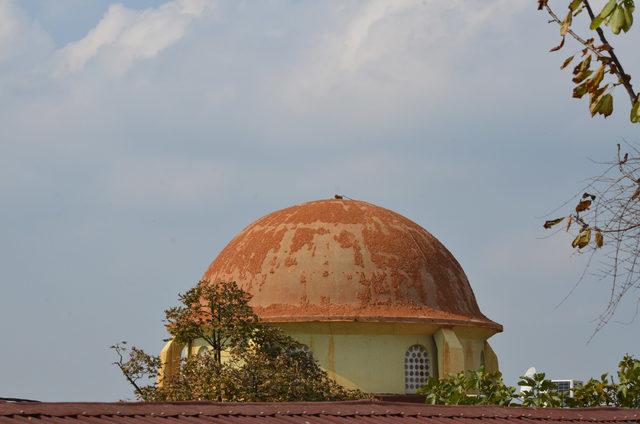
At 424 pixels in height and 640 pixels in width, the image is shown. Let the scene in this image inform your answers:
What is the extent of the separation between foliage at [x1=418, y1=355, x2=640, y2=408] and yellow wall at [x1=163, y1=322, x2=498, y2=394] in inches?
414

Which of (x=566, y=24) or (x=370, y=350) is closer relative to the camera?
(x=566, y=24)

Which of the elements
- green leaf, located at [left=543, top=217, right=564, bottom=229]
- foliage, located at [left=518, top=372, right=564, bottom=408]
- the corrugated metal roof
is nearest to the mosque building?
foliage, located at [left=518, top=372, right=564, bottom=408]

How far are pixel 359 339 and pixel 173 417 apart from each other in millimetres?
19015

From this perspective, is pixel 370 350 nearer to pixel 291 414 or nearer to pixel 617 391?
pixel 617 391

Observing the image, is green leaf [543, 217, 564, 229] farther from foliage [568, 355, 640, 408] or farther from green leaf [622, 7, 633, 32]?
foliage [568, 355, 640, 408]

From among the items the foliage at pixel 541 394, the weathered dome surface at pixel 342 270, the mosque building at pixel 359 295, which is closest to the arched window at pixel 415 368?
the mosque building at pixel 359 295

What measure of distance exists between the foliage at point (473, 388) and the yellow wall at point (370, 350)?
9854mm

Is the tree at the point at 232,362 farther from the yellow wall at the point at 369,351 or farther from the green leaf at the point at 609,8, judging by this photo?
the green leaf at the point at 609,8

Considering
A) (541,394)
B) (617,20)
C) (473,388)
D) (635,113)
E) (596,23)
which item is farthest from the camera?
(473,388)

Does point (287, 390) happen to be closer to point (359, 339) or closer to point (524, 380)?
point (359, 339)

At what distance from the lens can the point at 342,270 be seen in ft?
96.6

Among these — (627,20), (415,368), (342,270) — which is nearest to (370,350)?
(415,368)

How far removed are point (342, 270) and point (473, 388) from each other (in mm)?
11447

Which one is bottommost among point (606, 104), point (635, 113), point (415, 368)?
point (635, 113)
